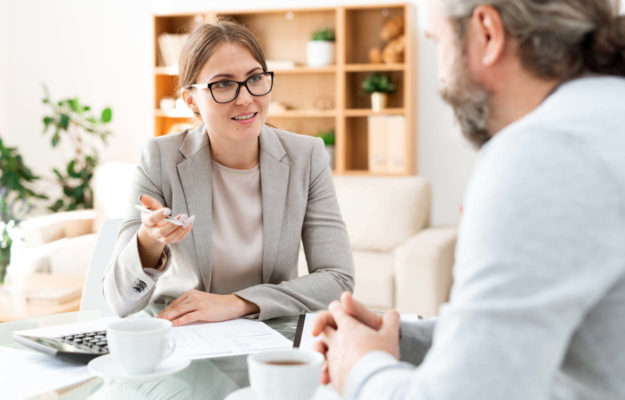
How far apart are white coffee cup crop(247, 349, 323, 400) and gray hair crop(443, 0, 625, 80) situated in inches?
16.8

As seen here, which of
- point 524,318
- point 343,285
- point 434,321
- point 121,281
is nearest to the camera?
point 524,318

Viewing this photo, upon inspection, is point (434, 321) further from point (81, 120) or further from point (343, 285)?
point (81, 120)

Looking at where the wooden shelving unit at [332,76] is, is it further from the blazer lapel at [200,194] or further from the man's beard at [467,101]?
the man's beard at [467,101]

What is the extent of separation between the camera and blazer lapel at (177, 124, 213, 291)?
64.7 inches

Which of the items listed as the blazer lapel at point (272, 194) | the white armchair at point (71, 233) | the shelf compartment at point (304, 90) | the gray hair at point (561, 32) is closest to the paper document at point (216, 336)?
the blazer lapel at point (272, 194)

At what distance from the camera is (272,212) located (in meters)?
1.71

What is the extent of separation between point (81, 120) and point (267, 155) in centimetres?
352

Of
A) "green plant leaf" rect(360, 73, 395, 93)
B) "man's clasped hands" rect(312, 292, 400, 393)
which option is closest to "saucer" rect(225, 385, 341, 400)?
"man's clasped hands" rect(312, 292, 400, 393)

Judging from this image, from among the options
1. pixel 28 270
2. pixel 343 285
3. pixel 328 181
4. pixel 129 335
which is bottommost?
pixel 28 270

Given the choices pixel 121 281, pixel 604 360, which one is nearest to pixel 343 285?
pixel 121 281

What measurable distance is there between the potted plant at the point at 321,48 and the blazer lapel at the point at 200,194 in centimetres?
286

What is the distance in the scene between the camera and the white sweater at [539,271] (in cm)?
59

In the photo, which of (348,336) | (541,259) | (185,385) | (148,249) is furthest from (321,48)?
(541,259)

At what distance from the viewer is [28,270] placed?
3.71m
